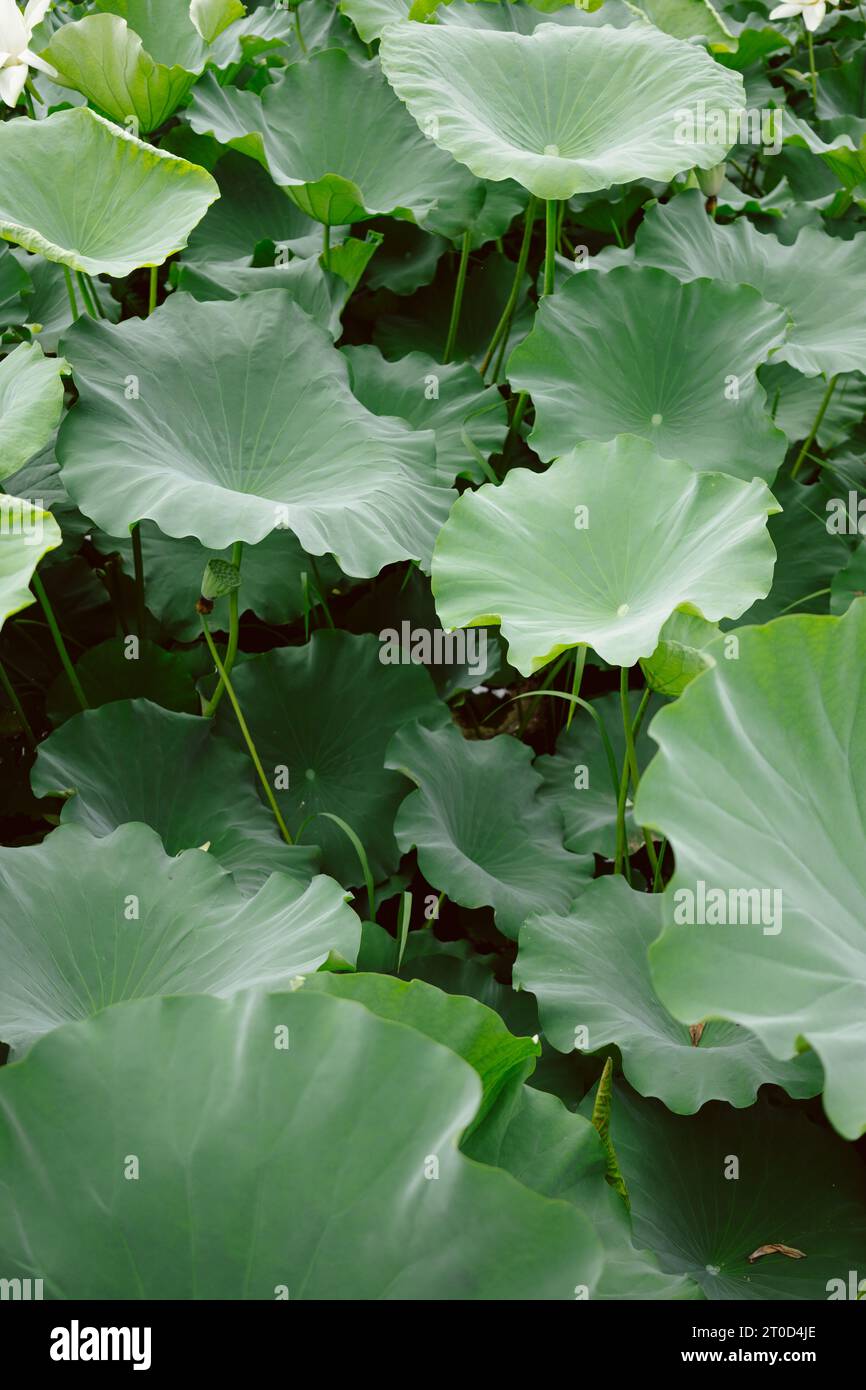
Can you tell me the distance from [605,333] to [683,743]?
41.9 inches

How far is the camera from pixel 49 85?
2402 mm

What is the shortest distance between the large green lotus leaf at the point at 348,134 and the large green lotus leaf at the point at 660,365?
0.34 meters

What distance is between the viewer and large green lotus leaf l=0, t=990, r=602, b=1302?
29.4 inches

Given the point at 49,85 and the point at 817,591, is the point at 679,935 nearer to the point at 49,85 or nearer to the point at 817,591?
the point at 817,591

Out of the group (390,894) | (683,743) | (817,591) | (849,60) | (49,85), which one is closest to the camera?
(683,743)

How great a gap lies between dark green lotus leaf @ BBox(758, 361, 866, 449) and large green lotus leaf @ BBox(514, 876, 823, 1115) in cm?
105

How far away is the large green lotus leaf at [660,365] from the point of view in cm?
176

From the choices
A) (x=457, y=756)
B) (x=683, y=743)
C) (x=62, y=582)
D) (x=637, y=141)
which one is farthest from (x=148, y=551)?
(x=683, y=743)

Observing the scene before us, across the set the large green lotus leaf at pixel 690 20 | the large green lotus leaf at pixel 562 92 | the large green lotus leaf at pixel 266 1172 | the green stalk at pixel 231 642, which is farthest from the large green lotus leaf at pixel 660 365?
the large green lotus leaf at pixel 266 1172

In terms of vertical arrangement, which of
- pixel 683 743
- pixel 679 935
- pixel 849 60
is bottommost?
pixel 679 935

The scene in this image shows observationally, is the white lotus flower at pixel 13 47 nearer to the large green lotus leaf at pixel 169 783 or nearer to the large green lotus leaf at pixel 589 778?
the large green lotus leaf at pixel 169 783

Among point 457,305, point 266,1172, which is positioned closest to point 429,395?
point 457,305

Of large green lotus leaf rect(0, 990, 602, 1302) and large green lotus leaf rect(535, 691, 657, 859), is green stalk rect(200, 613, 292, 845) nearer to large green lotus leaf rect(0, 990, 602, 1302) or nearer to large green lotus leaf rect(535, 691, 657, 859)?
large green lotus leaf rect(535, 691, 657, 859)
